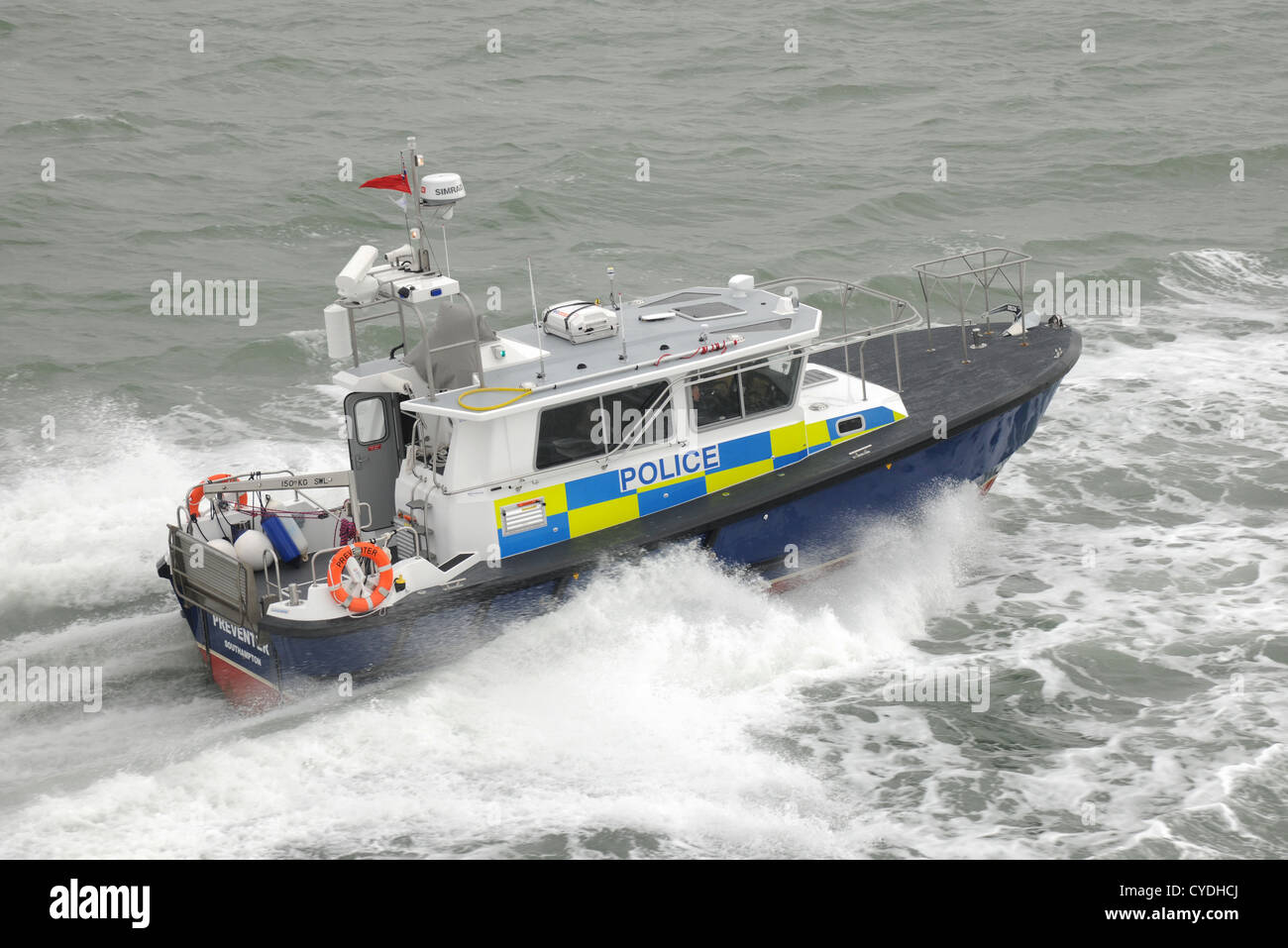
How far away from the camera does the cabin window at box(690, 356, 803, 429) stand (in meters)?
10.3

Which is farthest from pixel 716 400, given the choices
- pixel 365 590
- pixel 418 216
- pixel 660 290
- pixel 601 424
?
pixel 660 290

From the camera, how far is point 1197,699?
994cm

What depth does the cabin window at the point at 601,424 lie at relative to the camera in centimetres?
982

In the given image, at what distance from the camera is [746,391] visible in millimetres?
10422

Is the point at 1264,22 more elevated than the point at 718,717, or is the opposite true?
the point at 1264,22

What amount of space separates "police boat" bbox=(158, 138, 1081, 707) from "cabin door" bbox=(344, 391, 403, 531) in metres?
0.02

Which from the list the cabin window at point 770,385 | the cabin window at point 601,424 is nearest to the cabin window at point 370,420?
the cabin window at point 601,424

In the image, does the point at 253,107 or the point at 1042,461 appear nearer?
the point at 1042,461

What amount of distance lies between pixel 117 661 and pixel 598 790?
387cm

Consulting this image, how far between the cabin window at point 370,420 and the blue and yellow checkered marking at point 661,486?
111 cm

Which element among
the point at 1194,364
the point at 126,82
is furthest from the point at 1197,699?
the point at 126,82

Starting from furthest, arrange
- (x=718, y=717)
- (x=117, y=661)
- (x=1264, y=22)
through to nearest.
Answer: (x=1264, y=22)
(x=117, y=661)
(x=718, y=717)

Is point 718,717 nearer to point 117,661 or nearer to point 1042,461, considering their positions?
point 117,661

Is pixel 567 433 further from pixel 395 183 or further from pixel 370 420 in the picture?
pixel 395 183
